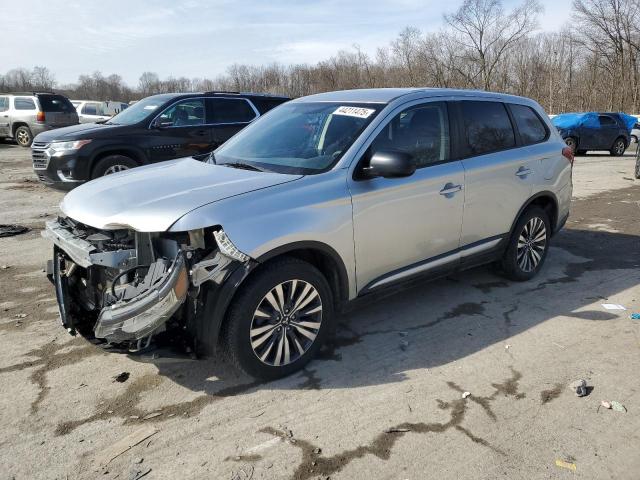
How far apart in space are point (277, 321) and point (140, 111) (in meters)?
7.08

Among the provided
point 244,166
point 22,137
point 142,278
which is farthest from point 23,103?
point 142,278

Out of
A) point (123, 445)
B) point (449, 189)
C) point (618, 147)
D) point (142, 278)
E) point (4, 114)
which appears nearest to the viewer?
point (123, 445)

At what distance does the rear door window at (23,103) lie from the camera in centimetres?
1853

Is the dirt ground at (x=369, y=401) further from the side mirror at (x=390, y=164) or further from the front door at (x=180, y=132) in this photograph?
the front door at (x=180, y=132)

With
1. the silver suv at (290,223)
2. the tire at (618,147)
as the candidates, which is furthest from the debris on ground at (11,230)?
the tire at (618,147)

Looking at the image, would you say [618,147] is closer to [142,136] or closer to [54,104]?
[142,136]

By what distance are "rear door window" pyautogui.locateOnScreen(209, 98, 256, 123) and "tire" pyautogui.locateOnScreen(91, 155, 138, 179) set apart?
1629 mm

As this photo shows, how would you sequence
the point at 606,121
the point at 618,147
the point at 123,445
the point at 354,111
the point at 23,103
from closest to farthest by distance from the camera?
the point at 123,445, the point at 354,111, the point at 23,103, the point at 606,121, the point at 618,147

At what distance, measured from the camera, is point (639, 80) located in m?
42.6

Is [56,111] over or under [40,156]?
over

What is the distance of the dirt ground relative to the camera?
269cm

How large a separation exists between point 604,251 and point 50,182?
8.28 m

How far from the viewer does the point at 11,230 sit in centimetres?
706

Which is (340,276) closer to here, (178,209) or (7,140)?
(178,209)
